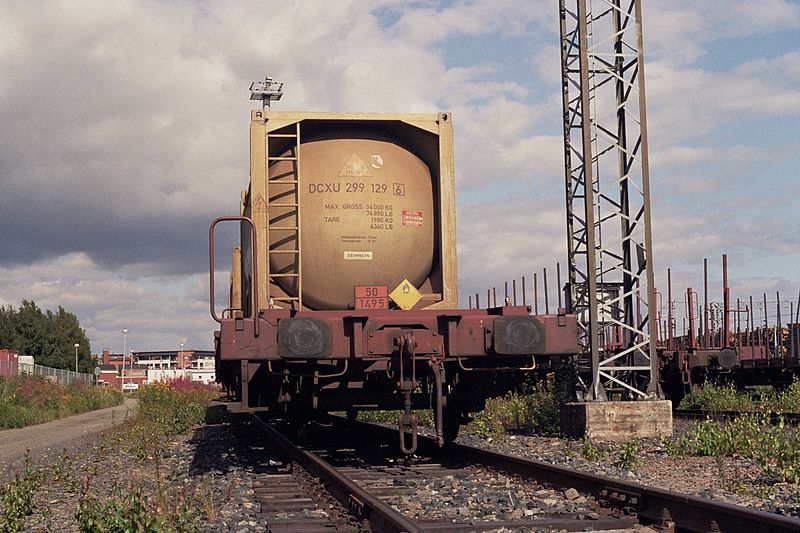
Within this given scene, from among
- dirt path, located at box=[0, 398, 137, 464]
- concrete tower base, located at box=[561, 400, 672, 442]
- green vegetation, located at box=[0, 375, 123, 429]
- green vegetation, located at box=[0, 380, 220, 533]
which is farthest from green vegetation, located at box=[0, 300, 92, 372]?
concrete tower base, located at box=[561, 400, 672, 442]

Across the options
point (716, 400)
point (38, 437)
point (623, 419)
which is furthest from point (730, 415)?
point (38, 437)

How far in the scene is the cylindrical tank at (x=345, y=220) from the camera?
8.93m

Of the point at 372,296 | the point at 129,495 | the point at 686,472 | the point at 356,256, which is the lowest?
the point at 686,472

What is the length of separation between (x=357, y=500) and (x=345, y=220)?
3583 millimetres

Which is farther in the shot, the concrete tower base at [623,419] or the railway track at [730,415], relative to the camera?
the railway track at [730,415]

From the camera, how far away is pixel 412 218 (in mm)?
9156

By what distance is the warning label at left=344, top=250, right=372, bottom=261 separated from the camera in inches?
352

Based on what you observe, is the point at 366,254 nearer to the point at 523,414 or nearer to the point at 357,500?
the point at 357,500

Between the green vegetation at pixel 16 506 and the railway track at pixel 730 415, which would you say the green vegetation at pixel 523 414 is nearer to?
the railway track at pixel 730 415

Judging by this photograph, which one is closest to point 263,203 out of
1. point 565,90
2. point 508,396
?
point 565,90

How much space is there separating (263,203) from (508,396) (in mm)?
8117

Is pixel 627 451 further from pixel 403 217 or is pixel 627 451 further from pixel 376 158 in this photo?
pixel 376 158

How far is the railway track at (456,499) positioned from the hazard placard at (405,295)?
1.60 meters

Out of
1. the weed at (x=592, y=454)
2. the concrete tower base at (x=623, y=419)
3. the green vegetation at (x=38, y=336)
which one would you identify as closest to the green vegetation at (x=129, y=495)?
the weed at (x=592, y=454)
